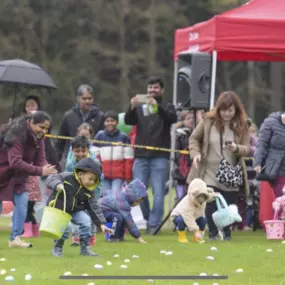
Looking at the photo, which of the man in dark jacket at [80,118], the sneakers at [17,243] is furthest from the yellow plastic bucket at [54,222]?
the man in dark jacket at [80,118]

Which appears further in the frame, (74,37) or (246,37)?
(74,37)

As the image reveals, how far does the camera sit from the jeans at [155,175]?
14.8 m

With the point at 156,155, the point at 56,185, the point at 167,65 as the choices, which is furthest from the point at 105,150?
the point at 167,65

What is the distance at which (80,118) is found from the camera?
15.5 meters

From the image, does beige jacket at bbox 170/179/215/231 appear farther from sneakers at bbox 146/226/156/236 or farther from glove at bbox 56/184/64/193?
glove at bbox 56/184/64/193

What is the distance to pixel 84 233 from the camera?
36.3ft

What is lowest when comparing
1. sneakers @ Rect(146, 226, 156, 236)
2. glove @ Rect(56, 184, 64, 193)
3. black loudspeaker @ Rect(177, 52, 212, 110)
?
sneakers @ Rect(146, 226, 156, 236)

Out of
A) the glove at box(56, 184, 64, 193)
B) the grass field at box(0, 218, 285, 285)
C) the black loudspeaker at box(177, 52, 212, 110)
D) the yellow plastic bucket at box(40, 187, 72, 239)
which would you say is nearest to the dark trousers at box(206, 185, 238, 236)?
the grass field at box(0, 218, 285, 285)

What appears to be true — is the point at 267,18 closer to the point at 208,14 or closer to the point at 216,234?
the point at 216,234

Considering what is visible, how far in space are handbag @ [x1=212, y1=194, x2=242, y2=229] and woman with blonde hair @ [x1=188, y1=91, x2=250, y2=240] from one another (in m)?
0.21

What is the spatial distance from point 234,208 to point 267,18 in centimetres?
261

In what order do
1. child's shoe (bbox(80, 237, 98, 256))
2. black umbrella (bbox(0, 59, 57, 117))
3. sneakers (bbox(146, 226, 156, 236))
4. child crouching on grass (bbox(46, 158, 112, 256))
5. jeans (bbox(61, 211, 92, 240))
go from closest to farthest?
child crouching on grass (bbox(46, 158, 112, 256))
jeans (bbox(61, 211, 92, 240))
child's shoe (bbox(80, 237, 98, 256))
sneakers (bbox(146, 226, 156, 236))
black umbrella (bbox(0, 59, 57, 117))

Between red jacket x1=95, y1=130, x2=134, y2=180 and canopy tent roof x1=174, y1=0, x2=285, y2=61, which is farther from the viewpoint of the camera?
red jacket x1=95, y1=130, x2=134, y2=180

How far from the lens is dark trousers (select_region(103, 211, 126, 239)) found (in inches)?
522
